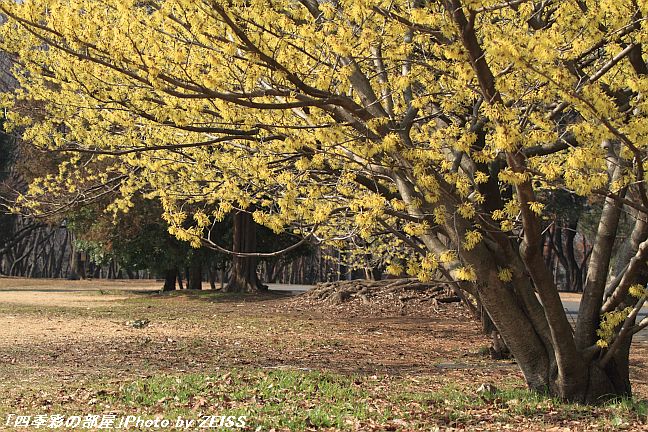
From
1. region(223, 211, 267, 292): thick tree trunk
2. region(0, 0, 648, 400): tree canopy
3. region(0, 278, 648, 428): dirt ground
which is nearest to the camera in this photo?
region(0, 0, 648, 400): tree canopy

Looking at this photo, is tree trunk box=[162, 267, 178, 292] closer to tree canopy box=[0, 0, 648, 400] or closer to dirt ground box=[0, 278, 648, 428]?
dirt ground box=[0, 278, 648, 428]

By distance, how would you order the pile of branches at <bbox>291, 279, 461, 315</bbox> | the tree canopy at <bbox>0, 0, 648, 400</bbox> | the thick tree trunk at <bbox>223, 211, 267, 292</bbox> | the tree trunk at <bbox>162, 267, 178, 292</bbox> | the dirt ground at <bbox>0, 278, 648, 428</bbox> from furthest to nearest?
1. the tree trunk at <bbox>162, 267, 178, 292</bbox>
2. the thick tree trunk at <bbox>223, 211, 267, 292</bbox>
3. the pile of branches at <bbox>291, 279, 461, 315</bbox>
4. the dirt ground at <bbox>0, 278, 648, 428</bbox>
5. the tree canopy at <bbox>0, 0, 648, 400</bbox>

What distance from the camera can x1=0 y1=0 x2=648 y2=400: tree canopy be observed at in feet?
19.0

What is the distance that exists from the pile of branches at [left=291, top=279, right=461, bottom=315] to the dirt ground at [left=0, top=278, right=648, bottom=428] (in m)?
0.58

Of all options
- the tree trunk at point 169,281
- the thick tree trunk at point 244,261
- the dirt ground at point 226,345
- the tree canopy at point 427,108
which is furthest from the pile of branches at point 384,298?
the tree canopy at point 427,108

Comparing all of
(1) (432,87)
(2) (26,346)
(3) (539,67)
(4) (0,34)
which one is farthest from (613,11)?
(2) (26,346)

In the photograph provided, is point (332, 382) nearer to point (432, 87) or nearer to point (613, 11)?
point (432, 87)

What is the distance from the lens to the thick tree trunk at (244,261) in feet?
90.3

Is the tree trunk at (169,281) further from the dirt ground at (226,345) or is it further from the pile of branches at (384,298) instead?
the dirt ground at (226,345)

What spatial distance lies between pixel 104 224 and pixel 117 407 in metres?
20.9

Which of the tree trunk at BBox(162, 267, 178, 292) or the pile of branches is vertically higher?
the tree trunk at BBox(162, 267, 178, 292)

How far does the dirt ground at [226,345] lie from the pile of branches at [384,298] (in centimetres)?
58

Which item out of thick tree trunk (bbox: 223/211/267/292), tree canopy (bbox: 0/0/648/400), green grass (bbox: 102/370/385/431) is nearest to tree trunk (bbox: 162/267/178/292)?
thick tree trunk (bbox: 223/211/267/292)

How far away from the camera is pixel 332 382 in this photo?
909 centimetres
